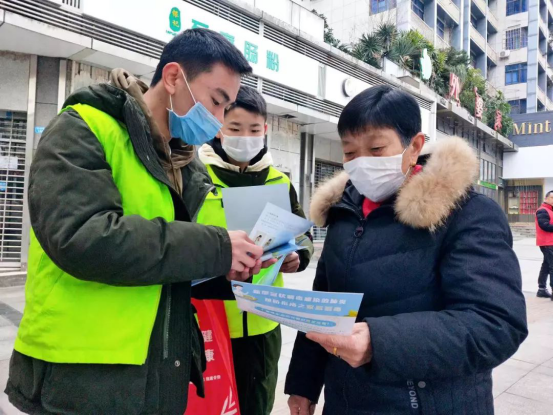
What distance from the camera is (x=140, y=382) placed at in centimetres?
106

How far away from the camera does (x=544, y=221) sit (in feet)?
22.0

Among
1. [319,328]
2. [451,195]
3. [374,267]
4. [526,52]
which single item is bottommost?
[319,328]

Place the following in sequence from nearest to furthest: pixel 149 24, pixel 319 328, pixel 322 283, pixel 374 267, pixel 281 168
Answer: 1. pixel 319 328
2. pixel 374 267
3. pixel 322 283
4. pixel 149 24
5. pixel 281 168

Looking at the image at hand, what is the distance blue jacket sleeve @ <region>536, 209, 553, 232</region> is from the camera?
6.60 m

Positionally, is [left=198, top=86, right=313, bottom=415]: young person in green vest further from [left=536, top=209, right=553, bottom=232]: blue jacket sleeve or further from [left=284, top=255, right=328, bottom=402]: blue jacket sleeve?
[left=536, top=209, right=553, bottom=232]: blue jacket sleeve

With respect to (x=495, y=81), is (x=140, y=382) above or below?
below

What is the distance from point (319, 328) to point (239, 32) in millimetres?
8918

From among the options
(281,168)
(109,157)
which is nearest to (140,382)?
(109,157)

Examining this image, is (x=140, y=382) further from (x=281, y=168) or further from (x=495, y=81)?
(x=495, y=81)

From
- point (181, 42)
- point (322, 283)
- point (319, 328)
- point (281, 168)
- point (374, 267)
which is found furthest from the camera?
point (281, 168)

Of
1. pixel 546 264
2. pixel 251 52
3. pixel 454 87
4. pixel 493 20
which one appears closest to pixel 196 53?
pixel 546 264

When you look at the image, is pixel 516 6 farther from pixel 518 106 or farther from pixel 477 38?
pixel 477 38

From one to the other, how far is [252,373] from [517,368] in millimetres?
2956

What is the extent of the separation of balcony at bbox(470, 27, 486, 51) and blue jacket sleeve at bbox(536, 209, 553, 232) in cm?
2447
